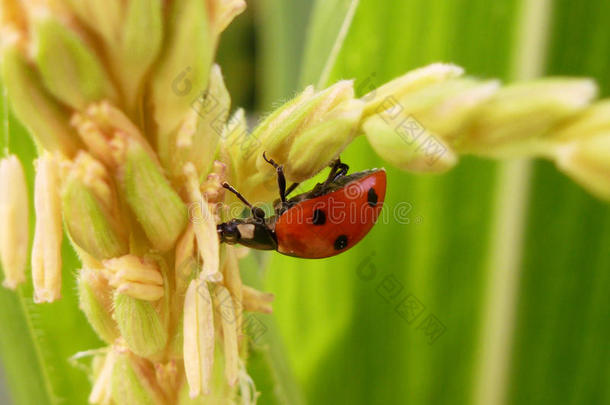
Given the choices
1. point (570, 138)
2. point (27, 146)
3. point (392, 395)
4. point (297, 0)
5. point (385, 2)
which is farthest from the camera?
point (297, 0)

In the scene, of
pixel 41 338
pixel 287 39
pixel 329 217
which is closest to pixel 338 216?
pixel 329 217

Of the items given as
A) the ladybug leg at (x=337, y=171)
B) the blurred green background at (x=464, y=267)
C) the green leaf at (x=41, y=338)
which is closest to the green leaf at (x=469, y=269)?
the blurred green background at (x=464, y=267)

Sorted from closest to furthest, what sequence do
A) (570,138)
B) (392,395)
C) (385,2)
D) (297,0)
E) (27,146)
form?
(570,138) → (27,146) → (385,2) → (392,395) → (297,0)

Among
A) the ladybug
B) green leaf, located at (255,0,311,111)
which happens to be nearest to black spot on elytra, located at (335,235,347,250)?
the ladybug

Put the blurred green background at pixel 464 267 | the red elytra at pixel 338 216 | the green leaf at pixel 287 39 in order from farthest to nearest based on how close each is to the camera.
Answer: the green leaf at pixel 287 39 → the blurred green background at pixel 464 267 → the red elytra at pixel 338 216

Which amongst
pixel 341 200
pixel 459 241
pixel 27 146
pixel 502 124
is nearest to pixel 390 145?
pixel 502 124

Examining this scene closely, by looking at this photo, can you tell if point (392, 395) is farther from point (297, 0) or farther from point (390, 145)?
point (297, 0)

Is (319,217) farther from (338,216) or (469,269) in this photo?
(469,269)

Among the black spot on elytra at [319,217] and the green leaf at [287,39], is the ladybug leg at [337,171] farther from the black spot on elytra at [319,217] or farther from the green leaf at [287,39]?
the green leaf at [287,39]
